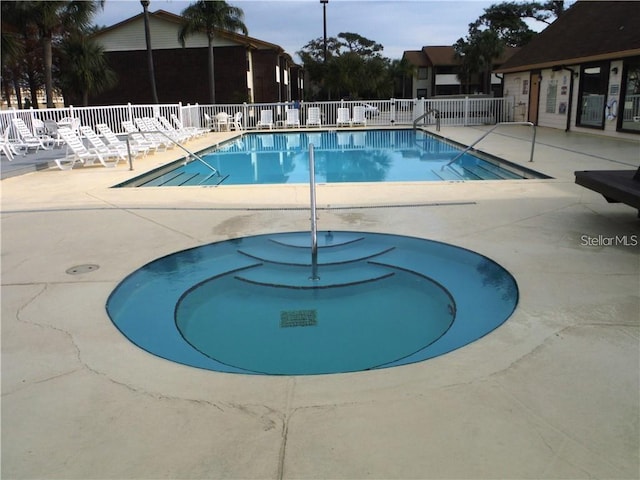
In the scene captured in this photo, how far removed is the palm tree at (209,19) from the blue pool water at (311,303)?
22.3 m

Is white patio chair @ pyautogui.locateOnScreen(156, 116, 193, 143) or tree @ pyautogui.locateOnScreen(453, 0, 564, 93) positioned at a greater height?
tree @ pyautogui.locateOnScreen(453, 0, 564, 93)

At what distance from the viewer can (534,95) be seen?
858 inches

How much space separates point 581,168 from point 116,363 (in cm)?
968

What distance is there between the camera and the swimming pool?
11539 millimetres

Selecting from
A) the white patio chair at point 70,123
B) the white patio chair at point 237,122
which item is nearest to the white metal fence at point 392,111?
the white patio chair at point 237,122

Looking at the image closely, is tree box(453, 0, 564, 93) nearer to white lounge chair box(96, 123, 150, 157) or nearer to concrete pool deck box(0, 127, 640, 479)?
white lounge chair box(96, 123, 150, 157)

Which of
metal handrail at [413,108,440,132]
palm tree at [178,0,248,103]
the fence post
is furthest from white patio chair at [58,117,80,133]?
the fence post

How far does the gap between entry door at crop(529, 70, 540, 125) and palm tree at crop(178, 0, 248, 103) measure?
14636 mm

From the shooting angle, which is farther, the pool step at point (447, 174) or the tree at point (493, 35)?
the tree at point (493, 35)

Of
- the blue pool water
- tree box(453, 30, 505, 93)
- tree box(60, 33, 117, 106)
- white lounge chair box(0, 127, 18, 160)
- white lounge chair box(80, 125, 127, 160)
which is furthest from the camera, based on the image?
tree box(453, 30, 505, 93)

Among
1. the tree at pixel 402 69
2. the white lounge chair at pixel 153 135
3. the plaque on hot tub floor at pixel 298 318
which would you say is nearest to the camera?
the plaque on hot tub floor at pixel 298 318

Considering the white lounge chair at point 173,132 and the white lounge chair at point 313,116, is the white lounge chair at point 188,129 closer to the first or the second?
the white lounge chair at point 173,132

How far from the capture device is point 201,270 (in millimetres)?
5535

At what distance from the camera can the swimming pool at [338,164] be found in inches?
454
